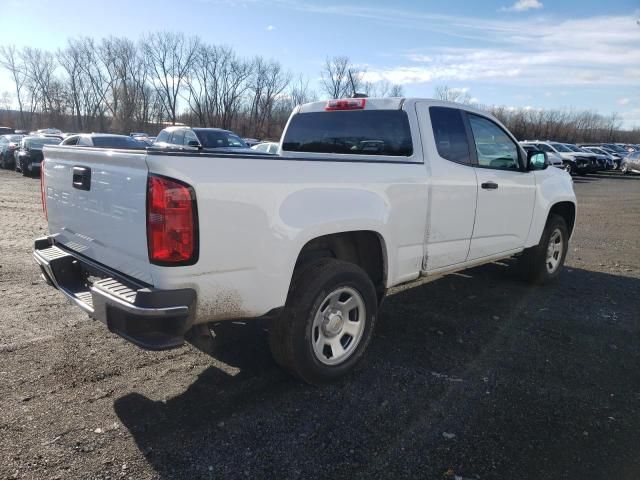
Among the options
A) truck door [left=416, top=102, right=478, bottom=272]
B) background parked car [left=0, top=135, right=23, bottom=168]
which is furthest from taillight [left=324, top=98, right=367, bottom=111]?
background parked car [left=0, top=135, right=23, bottom=168]

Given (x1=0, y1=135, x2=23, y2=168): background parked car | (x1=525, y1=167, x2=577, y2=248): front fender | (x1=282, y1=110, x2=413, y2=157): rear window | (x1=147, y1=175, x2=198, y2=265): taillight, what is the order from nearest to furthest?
1. (x1=147, y1=175, x2=198, y2=265): taillight
2. (x1=282, y1=110, x2=413, y2=157): rear window
3. (x1=525, y1=167, x2=577, y2=248): front fender
4. (x1=0, y1=135, x2=23, y2=168): background parked car

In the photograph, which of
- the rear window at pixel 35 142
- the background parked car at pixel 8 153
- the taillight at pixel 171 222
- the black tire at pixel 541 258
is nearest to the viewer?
the taillight at pixel 171 222

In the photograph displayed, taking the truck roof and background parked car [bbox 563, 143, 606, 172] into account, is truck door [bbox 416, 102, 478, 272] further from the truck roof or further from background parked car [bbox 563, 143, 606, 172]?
background parked car [bbox 563, 143, 606, 172]

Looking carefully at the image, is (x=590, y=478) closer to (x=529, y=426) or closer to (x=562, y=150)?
(x=529, y=426)

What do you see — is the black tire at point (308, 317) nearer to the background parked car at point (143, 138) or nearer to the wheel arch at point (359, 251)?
the wheel arch at point (359, 251)

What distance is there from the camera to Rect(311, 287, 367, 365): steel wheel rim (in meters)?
3.35

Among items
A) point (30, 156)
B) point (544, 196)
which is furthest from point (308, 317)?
point (30, 156)

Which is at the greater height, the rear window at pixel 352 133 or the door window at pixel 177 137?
the rear window at pixel 352 133

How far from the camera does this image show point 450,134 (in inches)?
172

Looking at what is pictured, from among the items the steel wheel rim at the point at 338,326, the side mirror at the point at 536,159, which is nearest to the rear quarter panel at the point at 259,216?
the steel wheel rim at the point at 338,326

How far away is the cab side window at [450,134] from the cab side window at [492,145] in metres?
0.20

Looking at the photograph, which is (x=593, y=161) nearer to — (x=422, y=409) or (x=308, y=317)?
(x=422, y=409)

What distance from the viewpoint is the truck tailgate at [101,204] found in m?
2.64

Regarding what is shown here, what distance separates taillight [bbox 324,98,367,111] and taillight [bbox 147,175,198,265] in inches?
95.3
